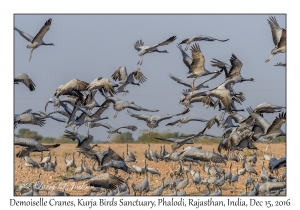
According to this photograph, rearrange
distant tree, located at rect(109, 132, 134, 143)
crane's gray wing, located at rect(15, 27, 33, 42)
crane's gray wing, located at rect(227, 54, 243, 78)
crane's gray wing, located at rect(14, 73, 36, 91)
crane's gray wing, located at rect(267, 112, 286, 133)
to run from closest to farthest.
Result: 1. crane's gray wing, located at rect(267, 112, 286, 133)
2. crane's gray wing, located at rect(227, 54, 243, 78)
3. crane's gray wing, located at rect(14, 73, 36, 91)
4. crane's gray wing, located at rect(15, 27, 33, 42)
5. distant tree, located at rect(109, 132, 134, 143)

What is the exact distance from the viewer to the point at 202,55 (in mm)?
19250

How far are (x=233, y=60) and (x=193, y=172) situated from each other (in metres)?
2.86

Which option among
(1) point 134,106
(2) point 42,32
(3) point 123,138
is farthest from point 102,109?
(3) point 123,138

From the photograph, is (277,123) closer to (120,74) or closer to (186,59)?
(186,59)

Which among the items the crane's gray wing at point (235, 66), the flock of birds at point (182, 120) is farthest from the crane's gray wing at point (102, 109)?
the crane's gray wing at point (235, 66)

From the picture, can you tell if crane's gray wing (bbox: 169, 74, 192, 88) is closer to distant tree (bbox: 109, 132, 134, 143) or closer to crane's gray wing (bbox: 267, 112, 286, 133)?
crane's gray wing (bbox: 267, 112, 286, 133)

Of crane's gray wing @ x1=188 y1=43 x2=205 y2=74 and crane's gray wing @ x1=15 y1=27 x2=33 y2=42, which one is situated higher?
crane's gray wing @ x1=15 y1=27 x2=33 y2=42

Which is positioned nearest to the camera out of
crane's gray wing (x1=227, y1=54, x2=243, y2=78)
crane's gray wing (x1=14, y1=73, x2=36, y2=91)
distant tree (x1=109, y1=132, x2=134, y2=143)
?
crane's gray wing (x1=227, y1=54, x2=243, y2=78)

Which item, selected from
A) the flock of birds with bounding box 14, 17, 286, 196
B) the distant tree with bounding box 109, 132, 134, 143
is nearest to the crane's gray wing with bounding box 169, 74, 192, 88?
the flock of birds with bounding box 14, 17, 286, 196
